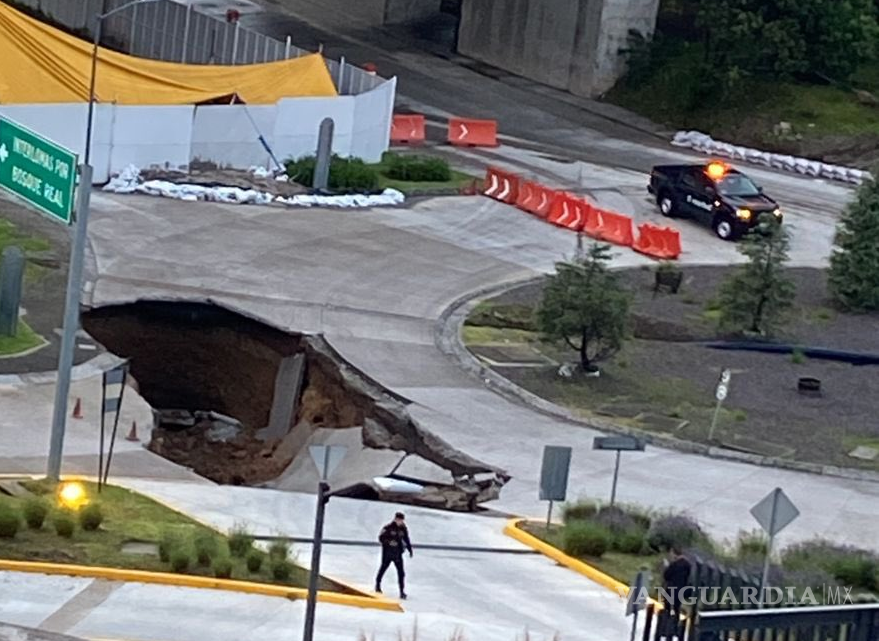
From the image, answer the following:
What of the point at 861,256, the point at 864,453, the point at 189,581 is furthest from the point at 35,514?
the point at 861,256

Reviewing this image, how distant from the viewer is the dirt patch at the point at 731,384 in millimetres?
32562

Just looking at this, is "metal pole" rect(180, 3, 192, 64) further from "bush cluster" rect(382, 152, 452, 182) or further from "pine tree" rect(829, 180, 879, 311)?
"pine tree" rect(829, 180, 879, 311)

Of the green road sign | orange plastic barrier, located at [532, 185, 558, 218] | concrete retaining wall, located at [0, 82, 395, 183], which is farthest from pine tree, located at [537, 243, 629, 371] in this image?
concrete retaining wall, located at [0, 82, 395, 183]

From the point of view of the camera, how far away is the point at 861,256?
40.8m

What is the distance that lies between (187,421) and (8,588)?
1425 cm

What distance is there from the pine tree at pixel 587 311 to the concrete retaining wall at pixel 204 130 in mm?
12565

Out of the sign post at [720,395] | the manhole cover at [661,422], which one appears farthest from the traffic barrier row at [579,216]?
the manhole cover at [661,422]

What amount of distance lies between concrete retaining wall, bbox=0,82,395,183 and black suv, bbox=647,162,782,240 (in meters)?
7.11

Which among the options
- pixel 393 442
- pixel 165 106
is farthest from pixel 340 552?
pixel 165 106

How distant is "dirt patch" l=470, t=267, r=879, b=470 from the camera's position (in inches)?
1282

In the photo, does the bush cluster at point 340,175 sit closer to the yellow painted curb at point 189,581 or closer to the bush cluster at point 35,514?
the bush cluster at point 35,514

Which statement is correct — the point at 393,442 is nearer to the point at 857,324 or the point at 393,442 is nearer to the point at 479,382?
the point at 479,382

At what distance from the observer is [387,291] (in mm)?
38469

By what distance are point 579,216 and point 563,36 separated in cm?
1920
